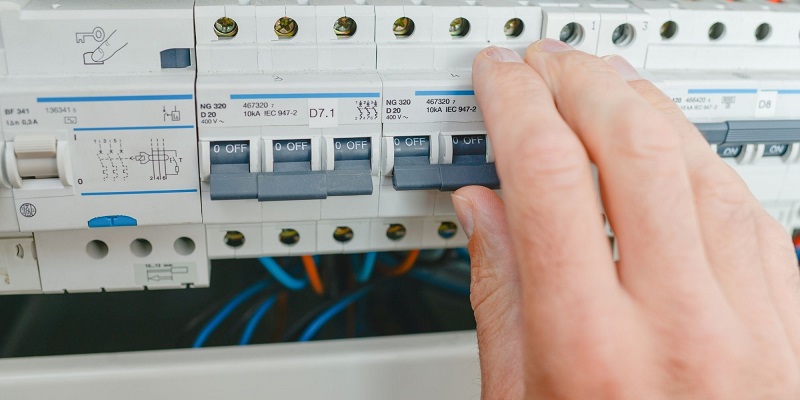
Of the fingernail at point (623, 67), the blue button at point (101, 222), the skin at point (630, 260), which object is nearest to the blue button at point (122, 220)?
the blue button at point (101, 222)

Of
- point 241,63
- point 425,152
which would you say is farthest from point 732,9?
point 241,63

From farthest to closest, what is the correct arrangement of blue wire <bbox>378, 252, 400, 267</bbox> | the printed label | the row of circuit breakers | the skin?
1. blue wire <bbox>378, 252, 400, 267</bbox>
2. the printed label
3. the row of circuit breakers
4. the skin

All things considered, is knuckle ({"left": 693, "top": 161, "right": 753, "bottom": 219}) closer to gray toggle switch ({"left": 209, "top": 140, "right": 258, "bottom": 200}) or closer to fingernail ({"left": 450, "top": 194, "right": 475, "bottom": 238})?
fingernail ({"left": 450, "top": 194, "right": 475, "bottom": 238})

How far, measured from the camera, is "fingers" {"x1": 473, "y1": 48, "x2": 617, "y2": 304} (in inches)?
18.4

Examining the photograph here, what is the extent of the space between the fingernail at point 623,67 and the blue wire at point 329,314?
0.45m

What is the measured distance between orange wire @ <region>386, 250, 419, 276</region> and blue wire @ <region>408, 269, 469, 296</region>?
0.06 ft

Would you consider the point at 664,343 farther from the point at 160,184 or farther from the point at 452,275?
the point at 452,275

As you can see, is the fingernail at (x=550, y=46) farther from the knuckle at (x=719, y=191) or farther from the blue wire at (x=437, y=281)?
the blue wire at (x=437, y=281)

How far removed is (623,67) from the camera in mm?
617

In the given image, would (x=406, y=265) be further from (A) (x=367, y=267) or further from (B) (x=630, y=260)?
(B) (x=630, y=260)

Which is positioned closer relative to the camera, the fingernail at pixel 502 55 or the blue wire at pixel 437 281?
the fingernail at pixel 502 55

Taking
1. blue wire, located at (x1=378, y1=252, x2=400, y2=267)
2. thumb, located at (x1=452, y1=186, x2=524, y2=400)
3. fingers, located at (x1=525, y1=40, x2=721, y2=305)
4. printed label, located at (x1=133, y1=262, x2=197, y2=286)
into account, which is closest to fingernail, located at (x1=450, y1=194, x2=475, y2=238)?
thumb, located at (x1=452, y1=186, x2=524, y2=400)

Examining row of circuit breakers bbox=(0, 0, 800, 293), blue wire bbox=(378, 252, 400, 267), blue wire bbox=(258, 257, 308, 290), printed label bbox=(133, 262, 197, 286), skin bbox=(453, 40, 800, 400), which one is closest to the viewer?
skin bbox=(453, 40, 800, 400)

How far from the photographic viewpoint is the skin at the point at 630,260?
18.3 inches
